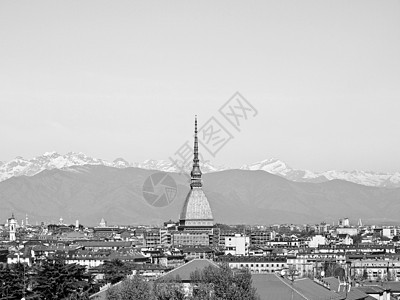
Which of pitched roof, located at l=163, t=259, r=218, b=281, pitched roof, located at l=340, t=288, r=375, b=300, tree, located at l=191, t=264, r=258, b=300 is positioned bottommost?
pitched roof, located at l=340, t=288, r=375, b=300

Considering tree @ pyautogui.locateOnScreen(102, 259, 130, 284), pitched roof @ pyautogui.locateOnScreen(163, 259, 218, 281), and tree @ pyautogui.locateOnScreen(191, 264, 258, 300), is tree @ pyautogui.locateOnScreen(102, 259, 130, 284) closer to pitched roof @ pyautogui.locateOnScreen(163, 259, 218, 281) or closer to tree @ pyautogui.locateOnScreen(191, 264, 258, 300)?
pitched roof @ pyautogui.locateOnScreen(163, 259, 218, 281)

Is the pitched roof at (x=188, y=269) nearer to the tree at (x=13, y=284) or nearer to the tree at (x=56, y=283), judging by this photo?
the tree at (x=56, y=283)

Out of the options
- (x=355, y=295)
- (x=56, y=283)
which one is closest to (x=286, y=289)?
(x=355, y=295)

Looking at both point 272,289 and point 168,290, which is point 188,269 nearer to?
point 272,289

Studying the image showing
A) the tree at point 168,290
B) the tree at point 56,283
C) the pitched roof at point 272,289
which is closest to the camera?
the tree at point 168,290

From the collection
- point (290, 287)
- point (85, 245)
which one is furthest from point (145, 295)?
point (85, 245)

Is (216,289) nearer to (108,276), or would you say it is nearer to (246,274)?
(246,274)

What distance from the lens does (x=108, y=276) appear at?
94.1 metres

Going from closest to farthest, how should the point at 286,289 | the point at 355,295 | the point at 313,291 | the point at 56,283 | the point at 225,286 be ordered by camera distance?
the point at 225,286 < the point at 286,289 < the point at 313,291 < the point at 56,283 < the point at 355,295

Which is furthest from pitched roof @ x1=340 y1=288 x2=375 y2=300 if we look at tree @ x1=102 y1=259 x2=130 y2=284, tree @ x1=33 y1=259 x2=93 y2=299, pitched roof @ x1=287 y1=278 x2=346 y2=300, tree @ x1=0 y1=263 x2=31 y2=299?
tree @ x1=102 y1=259 x2=130 y2=284

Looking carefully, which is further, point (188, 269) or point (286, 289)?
point (188, 269)

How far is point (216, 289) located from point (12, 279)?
63.9 ft

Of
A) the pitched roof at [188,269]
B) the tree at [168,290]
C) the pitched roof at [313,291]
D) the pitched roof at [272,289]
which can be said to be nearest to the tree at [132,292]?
the tree at [168,290]

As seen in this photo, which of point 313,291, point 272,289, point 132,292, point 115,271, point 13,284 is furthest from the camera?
point 115,271
